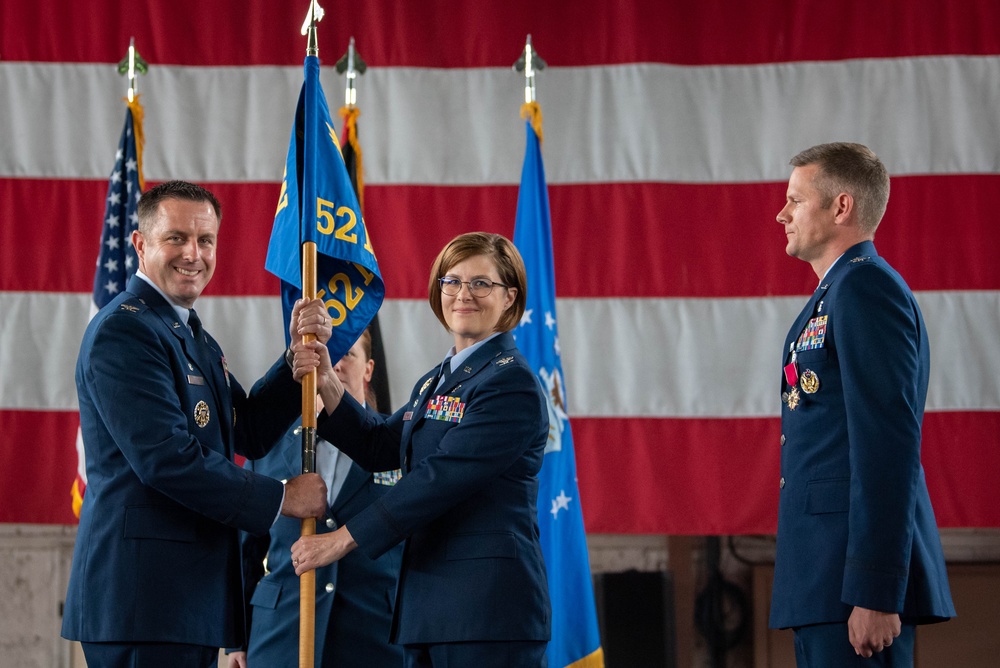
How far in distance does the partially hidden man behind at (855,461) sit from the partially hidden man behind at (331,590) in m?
1.07

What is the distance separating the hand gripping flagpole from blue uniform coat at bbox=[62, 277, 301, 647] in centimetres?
15

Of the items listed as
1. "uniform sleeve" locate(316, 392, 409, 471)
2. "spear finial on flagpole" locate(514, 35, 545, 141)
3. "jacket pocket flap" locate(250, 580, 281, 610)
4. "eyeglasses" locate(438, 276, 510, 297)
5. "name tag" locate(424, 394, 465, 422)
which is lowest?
"jacket pocket flap" locate(250, 580, 281, 610)

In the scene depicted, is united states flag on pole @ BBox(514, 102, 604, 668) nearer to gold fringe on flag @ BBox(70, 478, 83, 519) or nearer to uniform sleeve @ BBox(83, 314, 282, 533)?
uniform sleeve @ BBox(83, 314, 282, 533)

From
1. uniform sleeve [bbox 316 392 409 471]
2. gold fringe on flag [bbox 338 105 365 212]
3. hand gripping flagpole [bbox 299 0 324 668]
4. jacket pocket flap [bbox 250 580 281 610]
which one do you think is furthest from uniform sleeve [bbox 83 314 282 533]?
gold fringe on flag [bbox 338 105 365 212]

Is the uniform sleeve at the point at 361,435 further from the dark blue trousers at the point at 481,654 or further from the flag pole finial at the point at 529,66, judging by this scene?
the flag pole finial at the point at 529,66

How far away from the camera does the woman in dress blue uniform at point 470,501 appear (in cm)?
201

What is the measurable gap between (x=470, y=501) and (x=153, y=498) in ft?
2.14

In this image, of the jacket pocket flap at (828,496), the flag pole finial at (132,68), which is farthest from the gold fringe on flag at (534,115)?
the jacket pocket flap at (828,496)

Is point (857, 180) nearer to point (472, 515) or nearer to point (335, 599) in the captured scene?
point (472, 515)

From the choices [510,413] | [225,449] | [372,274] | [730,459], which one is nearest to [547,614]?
[510,413]

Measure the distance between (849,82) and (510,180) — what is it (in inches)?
52.7

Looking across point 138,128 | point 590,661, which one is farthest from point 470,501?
point 138,128

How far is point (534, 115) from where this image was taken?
3.55m

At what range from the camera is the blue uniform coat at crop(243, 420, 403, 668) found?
259cm
